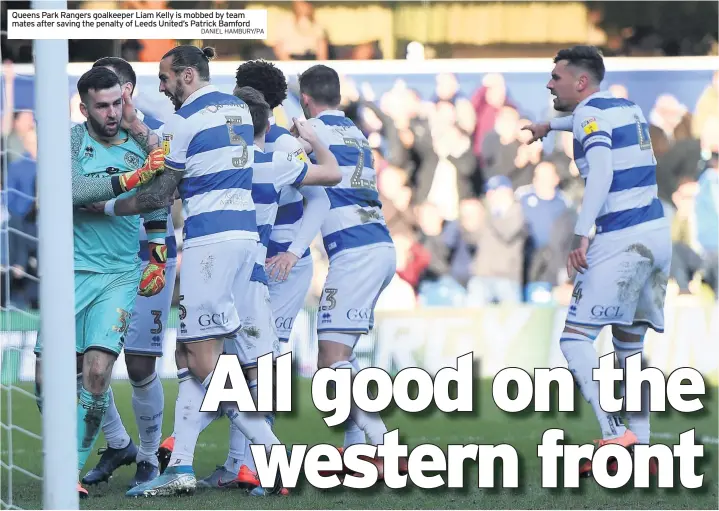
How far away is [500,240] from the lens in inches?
515

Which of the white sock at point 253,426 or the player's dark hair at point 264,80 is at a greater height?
the player's dark hair at point 264,80

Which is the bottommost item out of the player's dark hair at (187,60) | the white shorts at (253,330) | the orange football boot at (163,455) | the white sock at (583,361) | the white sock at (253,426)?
the orange football boot at (163,455)

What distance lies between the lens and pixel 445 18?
42.5 ft

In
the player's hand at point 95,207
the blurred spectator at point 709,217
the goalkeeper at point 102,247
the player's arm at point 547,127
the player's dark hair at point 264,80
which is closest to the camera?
the goalkeeper at point 102,247

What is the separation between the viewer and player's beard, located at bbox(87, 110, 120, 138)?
21.5 feet

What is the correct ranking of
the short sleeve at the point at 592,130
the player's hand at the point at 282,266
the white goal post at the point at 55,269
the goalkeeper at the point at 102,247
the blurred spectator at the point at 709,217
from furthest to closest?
1. the blurred spectator at the point at 709,217
2. the short sleeve at the point at 592,130
3. the player's hand at the point at 282,266
4. the goalkeeper at the point at 102,247
5. the white goal post at the point at 55,269

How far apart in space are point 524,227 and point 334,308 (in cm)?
606

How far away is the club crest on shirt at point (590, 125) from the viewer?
23.3 ft

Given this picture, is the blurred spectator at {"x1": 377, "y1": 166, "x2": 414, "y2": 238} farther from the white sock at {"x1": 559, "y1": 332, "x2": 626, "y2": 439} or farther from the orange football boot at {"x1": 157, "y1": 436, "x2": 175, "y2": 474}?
the orange football boot at {"x1": 157, "y1": 436, "x2": 175, "y2": 474}

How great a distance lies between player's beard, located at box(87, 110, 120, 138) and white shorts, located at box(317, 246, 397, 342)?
148cm

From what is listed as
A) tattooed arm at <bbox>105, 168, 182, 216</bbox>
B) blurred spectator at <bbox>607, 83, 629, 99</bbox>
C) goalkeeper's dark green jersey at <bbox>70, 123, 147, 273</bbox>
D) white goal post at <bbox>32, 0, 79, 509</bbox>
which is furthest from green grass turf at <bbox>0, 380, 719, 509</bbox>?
blurred spectator at <bbox>607, 83, 629, 99</bbox>

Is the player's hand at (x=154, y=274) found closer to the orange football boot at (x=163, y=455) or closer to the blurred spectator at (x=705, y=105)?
the orange football boot at (x=163, y=455)

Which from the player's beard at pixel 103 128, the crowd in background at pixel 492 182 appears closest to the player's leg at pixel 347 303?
the player's beard at pixel 103 128

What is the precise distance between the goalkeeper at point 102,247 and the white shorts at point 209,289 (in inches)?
16.2
